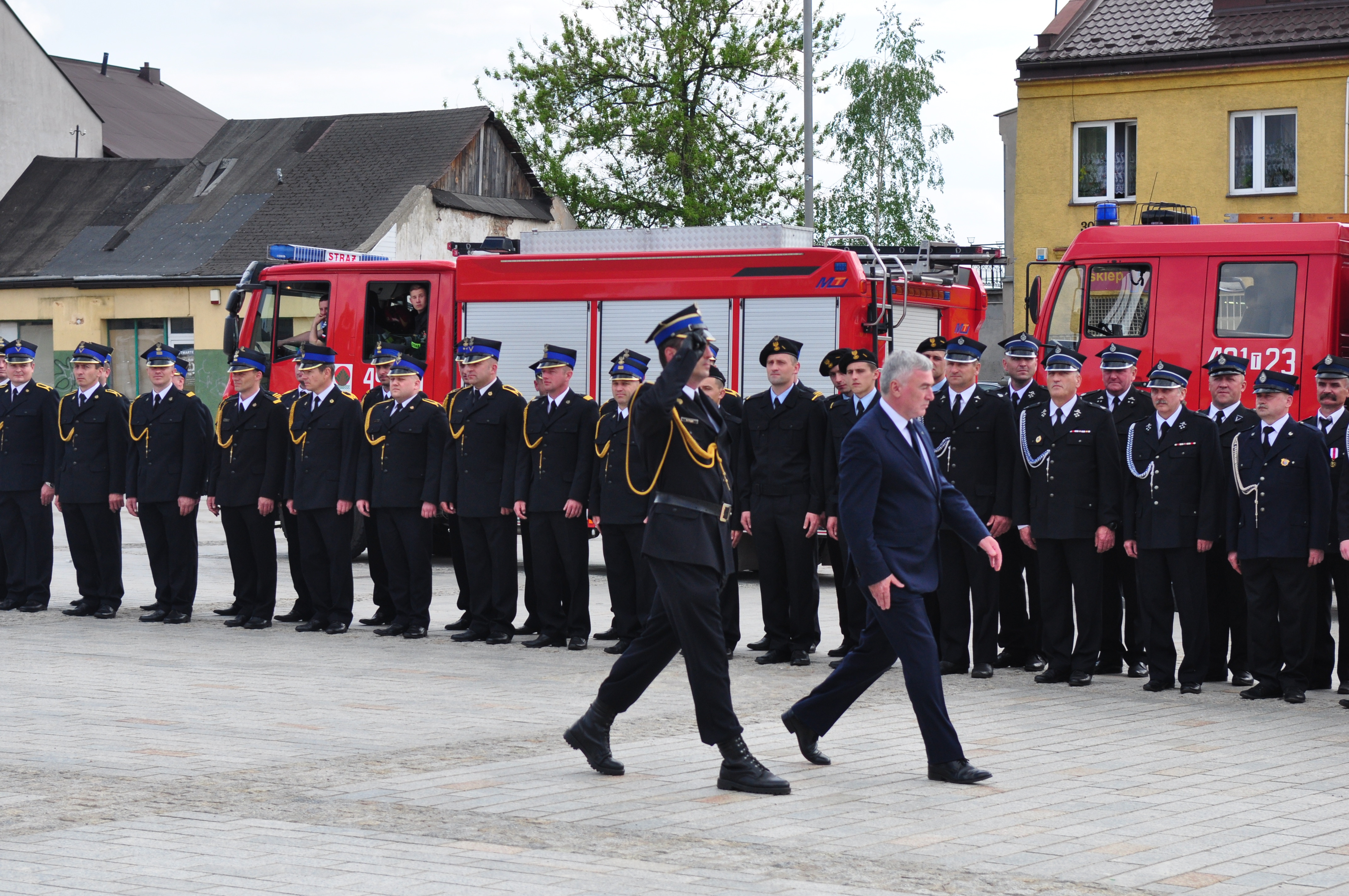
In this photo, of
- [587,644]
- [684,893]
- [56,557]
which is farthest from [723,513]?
[56,557]

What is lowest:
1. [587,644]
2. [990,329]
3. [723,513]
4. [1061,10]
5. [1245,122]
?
[587,644]

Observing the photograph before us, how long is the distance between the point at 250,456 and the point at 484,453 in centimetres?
193

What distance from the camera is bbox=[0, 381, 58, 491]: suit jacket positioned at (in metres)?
13.4

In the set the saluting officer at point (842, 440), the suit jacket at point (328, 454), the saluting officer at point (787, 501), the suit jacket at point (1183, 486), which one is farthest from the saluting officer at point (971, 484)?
the suit jacket at point (328, 454)

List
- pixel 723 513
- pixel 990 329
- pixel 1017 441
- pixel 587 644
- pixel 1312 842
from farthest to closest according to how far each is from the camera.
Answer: pixel 990 329
pixel 587 644
pixel 1017 441
pixel 723 513
pixel 1312 842

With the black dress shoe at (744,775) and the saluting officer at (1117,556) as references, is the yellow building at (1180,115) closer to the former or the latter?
the saluting officer at (1117,556)

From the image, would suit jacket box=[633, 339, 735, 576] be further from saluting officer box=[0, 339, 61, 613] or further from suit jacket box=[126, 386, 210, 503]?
saluting officer box=[0, 339, 61, 613]

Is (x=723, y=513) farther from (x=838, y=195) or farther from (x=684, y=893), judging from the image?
(x=838, y=195)

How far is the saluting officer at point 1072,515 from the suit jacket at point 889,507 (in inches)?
117

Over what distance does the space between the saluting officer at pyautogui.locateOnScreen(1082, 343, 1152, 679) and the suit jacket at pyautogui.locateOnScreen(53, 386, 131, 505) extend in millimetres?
7351

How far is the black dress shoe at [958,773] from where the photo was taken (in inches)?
269

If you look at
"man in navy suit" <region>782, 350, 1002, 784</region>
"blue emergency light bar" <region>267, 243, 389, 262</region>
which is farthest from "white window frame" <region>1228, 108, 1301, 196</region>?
"man in navy suit" <region>782, 350, 1002, 784</region>

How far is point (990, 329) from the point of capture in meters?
33.7

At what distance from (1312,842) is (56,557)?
15.0m
